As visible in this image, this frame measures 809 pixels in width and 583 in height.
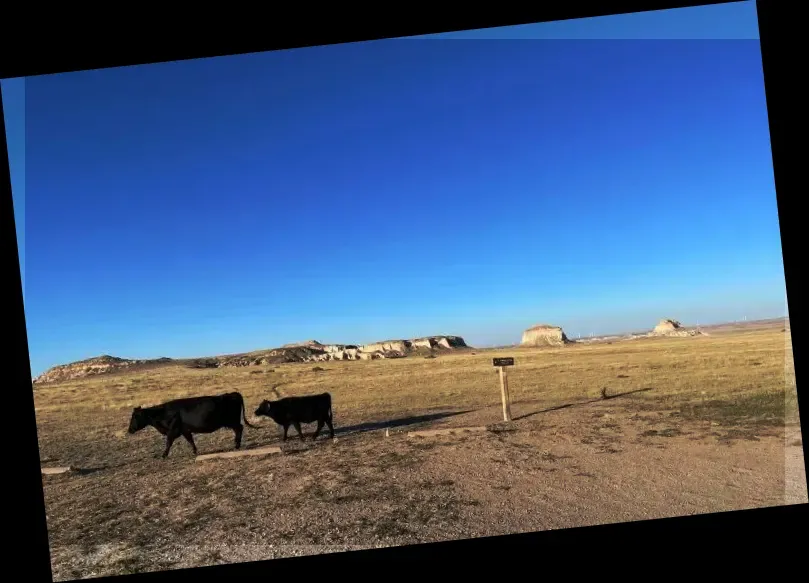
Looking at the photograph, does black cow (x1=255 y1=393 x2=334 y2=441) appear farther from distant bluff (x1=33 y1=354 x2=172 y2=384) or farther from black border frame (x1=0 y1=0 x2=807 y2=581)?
distant bluff (x1=33 y1=354 x2=172 y2=384)

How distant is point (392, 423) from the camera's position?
11.6 m

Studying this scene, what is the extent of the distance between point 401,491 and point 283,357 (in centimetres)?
6827

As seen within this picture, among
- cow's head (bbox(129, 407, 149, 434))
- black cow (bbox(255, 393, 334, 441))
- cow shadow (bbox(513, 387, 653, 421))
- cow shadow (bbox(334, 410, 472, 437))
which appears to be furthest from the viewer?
cow shadow (bbox(513, 387, 653, 421))

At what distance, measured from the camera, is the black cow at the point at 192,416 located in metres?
9.19

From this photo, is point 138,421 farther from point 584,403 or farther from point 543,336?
point 543,336

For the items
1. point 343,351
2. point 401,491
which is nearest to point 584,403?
point 401,491

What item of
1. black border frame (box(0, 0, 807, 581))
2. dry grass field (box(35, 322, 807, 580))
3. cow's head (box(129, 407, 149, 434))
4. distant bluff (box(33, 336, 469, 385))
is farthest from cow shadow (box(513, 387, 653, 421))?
distant bluff (box(33, 336, 469, 385))

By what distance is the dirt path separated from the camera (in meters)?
4.92

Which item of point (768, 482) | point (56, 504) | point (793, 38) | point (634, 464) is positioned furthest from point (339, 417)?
point (793, 38)

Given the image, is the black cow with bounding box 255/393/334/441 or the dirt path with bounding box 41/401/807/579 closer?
the dirt path with bounding box 41/401/807/579

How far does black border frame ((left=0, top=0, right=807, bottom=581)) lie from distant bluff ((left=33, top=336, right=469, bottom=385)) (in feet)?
200

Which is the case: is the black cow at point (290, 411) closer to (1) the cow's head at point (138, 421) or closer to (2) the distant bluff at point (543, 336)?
(1) the cow's head at point (138, 421)

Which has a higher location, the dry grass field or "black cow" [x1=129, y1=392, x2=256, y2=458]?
"black cow" [x1=129, y1=392, x2=256, y2=458]

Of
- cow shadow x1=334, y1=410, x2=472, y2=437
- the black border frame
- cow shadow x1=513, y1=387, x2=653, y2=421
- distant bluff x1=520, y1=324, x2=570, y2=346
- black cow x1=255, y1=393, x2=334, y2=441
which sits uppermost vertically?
the black border frame
